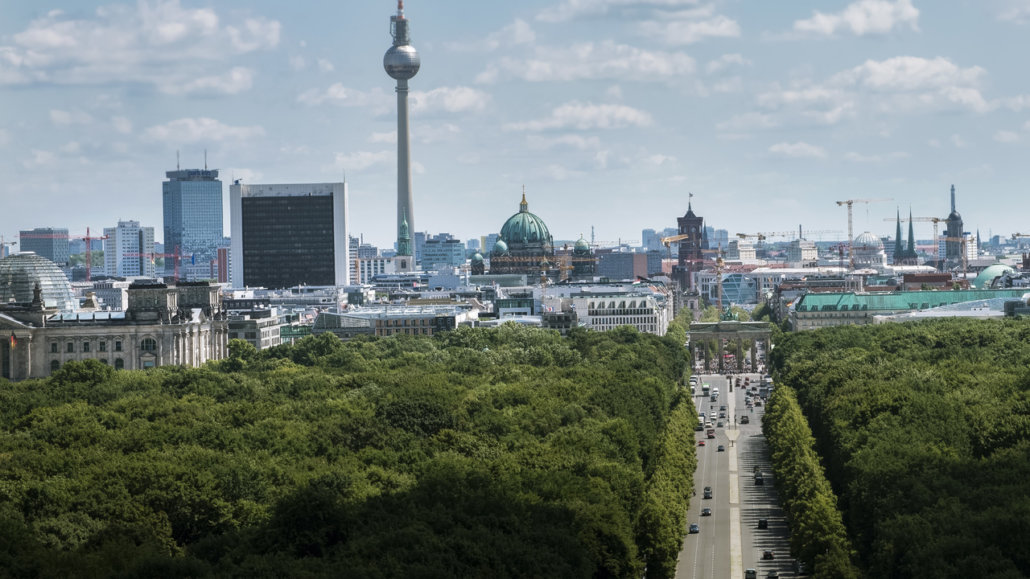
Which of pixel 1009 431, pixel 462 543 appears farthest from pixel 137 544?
pixel 1009 431

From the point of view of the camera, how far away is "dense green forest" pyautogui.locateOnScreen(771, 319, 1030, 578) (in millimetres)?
74812

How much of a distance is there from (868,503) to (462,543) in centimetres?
2427

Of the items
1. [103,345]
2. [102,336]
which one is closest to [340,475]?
[103,345]

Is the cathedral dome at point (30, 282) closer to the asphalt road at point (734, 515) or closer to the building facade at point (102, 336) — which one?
the building facade at point (102, 336)

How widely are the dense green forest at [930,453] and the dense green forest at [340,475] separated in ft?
31.4

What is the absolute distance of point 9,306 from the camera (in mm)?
180250

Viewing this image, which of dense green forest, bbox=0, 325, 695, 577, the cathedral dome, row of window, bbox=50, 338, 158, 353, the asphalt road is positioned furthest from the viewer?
the cathedral dome

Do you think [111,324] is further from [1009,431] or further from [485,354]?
[1009,431]

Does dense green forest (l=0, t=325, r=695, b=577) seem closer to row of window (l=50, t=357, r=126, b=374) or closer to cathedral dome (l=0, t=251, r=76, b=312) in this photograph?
row of window (l=50, t=357, r=126, b=374)

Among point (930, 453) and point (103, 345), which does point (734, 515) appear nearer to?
point (930, 453)

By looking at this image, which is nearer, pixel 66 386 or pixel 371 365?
pixel 66 386

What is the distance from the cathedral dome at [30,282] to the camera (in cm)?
18775

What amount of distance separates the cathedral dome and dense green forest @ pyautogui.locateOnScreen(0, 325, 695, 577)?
39409 mm

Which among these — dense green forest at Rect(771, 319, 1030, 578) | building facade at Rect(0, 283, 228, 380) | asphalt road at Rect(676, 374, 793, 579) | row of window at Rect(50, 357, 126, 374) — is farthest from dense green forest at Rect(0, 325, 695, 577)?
row of window at Rect(50, 357, 126, 374)
